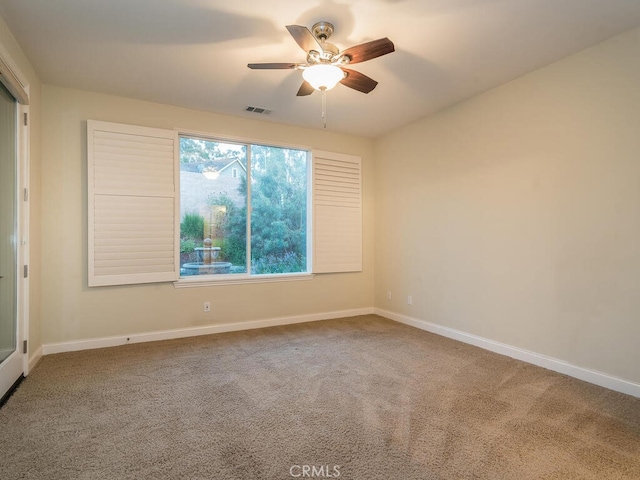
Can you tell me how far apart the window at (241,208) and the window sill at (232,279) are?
0.32 feet

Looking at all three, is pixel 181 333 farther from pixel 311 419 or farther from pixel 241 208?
pixel 311 419

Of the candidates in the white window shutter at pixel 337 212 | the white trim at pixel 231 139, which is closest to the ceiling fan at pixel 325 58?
the white trim at pixel 231 139

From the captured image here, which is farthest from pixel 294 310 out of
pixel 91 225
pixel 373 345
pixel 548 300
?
pixel 548 300

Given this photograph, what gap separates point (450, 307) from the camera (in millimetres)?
4004

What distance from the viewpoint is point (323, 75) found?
2447mm

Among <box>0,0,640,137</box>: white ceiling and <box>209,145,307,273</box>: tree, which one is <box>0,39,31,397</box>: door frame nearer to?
<box>0,0,640,137</box>: white ceiling

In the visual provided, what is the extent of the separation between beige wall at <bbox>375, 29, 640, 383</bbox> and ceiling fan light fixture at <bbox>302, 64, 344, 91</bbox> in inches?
77.5

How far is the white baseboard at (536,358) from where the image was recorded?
2.58 meters

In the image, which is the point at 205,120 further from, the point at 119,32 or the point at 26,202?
the point at 26,202

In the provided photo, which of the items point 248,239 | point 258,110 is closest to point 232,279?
point 248,239

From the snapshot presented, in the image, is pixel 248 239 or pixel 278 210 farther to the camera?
pixel 278 210

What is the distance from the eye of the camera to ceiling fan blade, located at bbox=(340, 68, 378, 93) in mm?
2637

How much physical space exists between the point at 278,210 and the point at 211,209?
90cm

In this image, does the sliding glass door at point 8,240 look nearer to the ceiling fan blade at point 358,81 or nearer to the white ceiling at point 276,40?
the white ceiling at point 276,40
